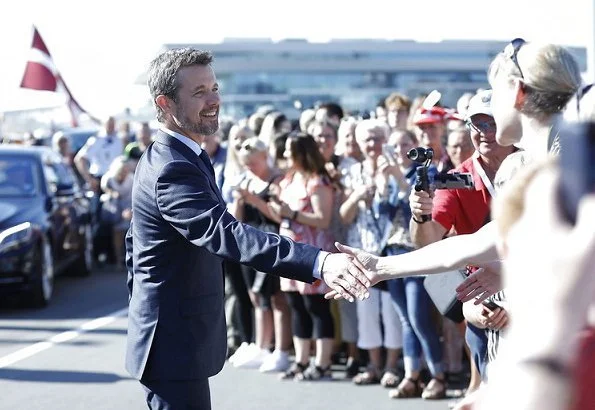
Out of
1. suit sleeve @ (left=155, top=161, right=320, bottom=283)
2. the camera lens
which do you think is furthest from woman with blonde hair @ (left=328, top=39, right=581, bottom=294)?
the camera lens

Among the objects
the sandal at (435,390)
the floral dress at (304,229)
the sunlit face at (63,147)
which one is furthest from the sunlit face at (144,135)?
the sandal at (435,390)

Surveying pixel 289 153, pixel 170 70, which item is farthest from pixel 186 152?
pixel 289 153

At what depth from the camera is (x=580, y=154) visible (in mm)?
1965

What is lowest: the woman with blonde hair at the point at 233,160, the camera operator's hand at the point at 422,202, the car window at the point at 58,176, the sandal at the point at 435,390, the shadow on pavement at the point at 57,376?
the shadow on pavement at the point at 57,376

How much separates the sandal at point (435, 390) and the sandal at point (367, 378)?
67cm

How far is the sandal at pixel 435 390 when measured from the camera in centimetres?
858

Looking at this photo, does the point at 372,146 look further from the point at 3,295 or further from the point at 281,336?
the point at 3,295

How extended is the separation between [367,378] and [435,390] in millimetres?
752

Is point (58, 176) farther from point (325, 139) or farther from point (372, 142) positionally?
point (372, 142)

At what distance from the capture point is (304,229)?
931 centimetres

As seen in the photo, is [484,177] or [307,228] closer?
[484,177]

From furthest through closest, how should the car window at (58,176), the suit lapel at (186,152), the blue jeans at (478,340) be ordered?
1. the car window at (58,176)
2. the blue jeans at (478,340)
3. the suit lapel at (186,152)

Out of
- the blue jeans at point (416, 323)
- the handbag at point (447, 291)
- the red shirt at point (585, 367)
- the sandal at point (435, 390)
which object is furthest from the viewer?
the sandal at point (435, 390)

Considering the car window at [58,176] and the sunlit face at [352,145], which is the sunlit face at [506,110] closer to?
the sunlit face at [352,145]
